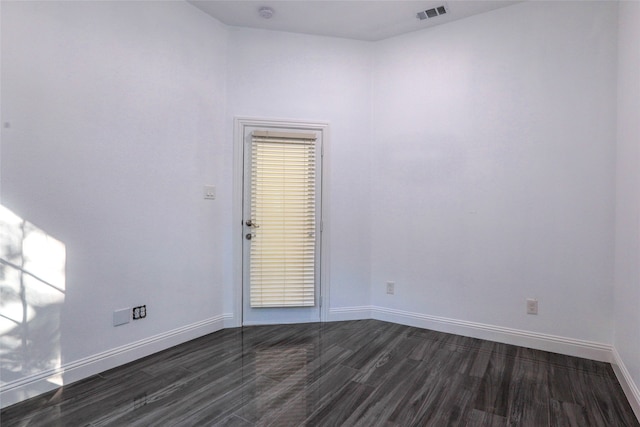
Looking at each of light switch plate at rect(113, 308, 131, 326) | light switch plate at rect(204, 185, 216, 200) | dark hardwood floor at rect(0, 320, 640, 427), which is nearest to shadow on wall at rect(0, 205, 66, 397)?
dark hardwood floor at rect(0, 320, 640, 427)

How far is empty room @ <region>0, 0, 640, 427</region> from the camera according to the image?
2049 millimetres

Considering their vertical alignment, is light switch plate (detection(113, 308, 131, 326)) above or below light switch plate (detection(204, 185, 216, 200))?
below

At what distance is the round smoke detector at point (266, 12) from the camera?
9.94 ft

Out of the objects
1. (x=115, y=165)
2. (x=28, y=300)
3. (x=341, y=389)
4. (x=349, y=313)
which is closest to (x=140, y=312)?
(x=28, y=300)

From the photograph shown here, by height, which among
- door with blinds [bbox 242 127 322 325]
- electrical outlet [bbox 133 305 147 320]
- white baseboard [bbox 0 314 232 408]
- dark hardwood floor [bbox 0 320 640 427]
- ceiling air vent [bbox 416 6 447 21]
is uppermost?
ceiling air vent [bbox 416 6 447 21]

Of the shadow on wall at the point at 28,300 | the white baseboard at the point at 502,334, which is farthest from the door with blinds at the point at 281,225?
the shadow on wall at the point at 28,300

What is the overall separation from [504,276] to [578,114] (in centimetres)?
150

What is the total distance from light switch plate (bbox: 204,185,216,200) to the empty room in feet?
0.07

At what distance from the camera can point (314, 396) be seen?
2107mm

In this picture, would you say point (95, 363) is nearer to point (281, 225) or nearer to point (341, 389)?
point (341, 389)

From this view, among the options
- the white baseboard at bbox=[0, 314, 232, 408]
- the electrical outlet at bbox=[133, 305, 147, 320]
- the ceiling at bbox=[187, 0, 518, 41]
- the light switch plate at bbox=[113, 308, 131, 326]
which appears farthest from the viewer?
the ceiling at bbox=[187, 0, 518, 41]

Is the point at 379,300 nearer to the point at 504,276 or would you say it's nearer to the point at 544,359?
the point at 504,276

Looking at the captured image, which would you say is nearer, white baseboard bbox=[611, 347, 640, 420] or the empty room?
white baseboard bbox=[611, 347, 640, 420]

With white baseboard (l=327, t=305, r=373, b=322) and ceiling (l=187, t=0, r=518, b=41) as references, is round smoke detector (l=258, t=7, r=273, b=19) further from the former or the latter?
white baseboard (l=327, t=305, r=373, b=322)
